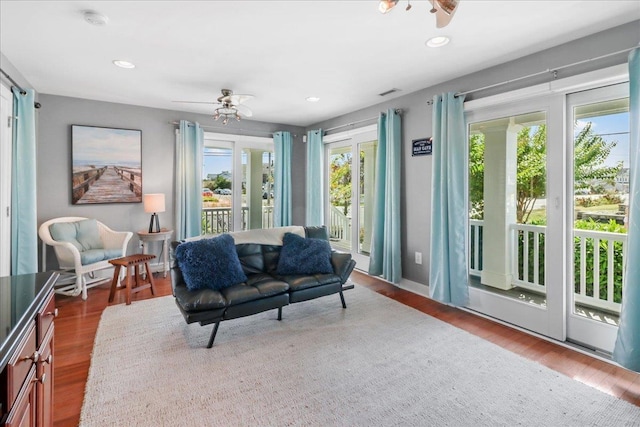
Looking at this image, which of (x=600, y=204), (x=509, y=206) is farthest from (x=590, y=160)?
(x=509, y=206)

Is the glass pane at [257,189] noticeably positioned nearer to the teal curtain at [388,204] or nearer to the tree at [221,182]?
the tree at [221,182]

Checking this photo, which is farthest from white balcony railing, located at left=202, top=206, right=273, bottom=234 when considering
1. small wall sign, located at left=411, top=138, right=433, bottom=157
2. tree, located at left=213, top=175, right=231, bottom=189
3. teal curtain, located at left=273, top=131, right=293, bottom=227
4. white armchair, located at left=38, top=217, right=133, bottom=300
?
small wall sign, located at left=411, top=138, right=433, bottom=157

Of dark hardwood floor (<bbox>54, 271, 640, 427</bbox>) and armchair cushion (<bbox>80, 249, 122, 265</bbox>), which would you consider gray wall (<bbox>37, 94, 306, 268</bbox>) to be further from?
dark hardwood floor (<bbox>54, 271, 640, 427</bbox>)

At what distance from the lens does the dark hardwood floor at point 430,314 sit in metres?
2.00

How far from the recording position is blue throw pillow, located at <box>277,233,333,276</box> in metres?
3.17

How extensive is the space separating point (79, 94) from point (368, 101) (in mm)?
3662

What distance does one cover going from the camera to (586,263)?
2.84 metres

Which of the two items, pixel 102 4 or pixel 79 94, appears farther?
pixel 79 94

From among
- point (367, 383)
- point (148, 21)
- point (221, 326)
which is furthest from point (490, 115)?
point (221, 326)

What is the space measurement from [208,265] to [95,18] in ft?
6.33

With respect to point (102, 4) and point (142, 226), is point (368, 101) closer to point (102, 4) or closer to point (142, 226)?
point (102, 4)

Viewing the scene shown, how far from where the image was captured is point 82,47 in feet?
8.83

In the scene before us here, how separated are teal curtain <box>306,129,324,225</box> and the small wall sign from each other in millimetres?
1996

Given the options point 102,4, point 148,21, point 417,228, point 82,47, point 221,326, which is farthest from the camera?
point 417,228
